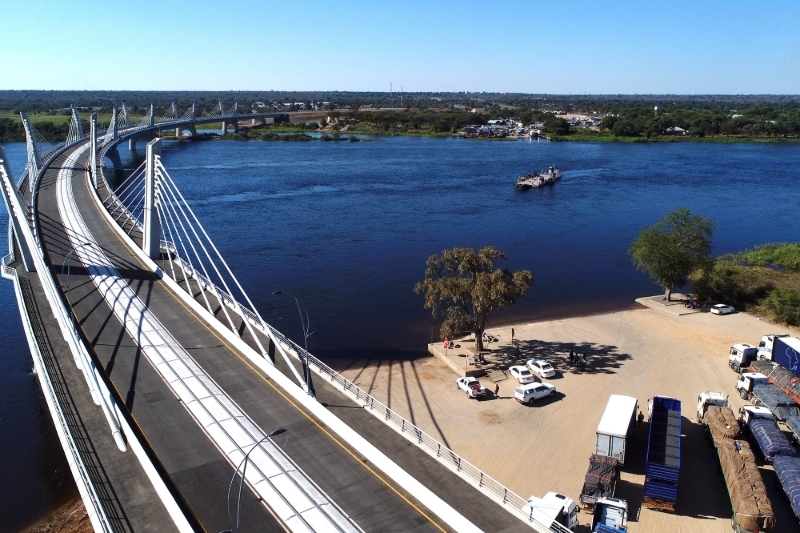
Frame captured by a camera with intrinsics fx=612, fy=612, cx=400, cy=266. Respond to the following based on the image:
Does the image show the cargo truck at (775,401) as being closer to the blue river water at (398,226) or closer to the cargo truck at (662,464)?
the cargo truck at (662,464)

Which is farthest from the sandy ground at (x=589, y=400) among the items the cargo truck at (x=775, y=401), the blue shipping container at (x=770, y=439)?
the cargo truck at (x=775, y=401)

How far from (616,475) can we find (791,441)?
706 centimetres

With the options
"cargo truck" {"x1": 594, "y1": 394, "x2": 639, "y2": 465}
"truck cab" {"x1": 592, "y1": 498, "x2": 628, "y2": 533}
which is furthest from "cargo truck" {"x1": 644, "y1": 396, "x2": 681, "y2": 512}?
"truck cab" {"x1": 592, "y1": 498, "x2": 628, "y2": 533}

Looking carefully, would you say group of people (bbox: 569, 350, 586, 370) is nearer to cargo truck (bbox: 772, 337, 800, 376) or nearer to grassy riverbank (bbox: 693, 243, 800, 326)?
cargo truck (bbox: 772, 337, 800, 376)

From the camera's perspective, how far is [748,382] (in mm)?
23266

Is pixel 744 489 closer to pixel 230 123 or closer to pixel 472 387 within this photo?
pixel 472 387

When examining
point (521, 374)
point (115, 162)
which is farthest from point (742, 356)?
point (115, 162)

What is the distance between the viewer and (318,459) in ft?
48.3

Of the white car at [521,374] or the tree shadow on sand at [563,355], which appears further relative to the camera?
the tree shadow on sand at [563,355]

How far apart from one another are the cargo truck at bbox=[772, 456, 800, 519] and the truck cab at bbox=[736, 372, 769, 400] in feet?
17.9

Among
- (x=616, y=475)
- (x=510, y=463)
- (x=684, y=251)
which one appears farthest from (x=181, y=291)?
(x=684, y=251)

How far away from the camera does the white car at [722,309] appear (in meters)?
32.4

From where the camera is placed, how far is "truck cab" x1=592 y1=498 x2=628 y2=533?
1571 cm

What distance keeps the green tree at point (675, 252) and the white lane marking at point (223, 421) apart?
82.9 ft
